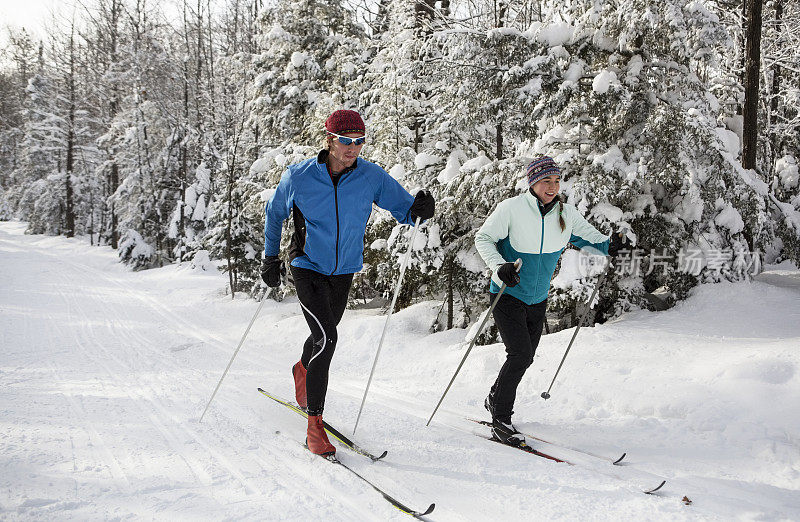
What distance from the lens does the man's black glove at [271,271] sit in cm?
388

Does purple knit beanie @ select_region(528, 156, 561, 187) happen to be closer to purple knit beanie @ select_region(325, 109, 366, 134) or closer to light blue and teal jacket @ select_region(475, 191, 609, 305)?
light blue and teal jacket @ select_region(475, 191, 609, 305)

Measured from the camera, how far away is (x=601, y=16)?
652cm

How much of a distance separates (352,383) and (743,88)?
916 centimetres

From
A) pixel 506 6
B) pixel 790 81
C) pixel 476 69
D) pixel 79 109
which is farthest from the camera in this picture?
pixel 79 109

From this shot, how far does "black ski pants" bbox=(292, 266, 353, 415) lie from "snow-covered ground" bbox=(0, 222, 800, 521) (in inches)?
17.1

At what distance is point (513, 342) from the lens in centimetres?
401

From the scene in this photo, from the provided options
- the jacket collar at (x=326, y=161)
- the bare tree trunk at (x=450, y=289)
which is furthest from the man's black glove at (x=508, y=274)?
the bare tree trunk at (x=450, y=289)

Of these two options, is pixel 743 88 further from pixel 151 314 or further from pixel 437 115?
pixel 151 314

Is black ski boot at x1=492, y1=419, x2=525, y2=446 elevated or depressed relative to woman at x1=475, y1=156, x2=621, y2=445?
depressed

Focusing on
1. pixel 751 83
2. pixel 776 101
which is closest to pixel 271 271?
pixel 751 83

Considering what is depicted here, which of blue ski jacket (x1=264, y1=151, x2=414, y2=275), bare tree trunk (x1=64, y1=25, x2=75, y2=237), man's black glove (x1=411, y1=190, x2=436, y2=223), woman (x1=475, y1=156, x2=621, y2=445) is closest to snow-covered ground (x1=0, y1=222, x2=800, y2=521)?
woman (x1=475, y1=156, x2=621, y2=445)

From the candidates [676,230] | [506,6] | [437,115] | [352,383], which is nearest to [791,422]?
[676,230]

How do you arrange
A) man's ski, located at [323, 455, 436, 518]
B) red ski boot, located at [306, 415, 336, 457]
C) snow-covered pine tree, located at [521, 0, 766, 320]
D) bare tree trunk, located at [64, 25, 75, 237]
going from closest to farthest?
man's ski, located at [323, 455, 436, 518], red ski boot, located at [306, 415, 336, 457], snow-covered pine tree, located at [521, 0, 766, 320], bare tree trunk, located at [64, 25, 75, 237]

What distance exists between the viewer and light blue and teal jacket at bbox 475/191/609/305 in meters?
3.95
